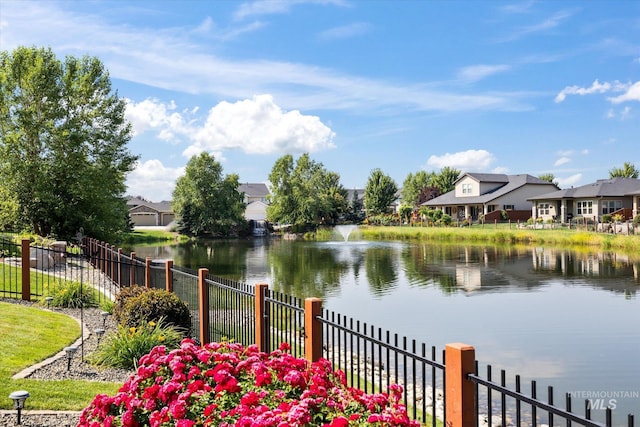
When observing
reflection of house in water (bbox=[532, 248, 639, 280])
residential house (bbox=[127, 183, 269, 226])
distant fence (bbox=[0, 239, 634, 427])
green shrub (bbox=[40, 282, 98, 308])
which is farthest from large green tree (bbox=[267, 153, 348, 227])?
green shrub (bbox=[40, 282, 98, 308])

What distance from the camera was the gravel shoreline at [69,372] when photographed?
6320 millimetres

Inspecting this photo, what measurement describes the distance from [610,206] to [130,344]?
57.1m

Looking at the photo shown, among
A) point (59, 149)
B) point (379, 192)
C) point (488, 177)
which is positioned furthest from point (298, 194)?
point (59, 149)

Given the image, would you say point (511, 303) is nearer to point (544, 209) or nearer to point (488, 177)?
point (544, 209)

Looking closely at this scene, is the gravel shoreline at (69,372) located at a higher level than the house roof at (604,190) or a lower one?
lower

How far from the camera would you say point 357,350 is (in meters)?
6.35

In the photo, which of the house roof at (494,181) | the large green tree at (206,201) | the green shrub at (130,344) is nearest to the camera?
the green shrub at (130,344)

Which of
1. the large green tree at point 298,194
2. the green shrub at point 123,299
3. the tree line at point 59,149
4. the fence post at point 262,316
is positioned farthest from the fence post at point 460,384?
the large green tree at point 298,194

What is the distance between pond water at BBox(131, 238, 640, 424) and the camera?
39.9 feet

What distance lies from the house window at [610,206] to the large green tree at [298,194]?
42.5 m

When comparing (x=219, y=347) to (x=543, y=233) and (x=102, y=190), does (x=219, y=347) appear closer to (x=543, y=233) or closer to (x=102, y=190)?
(x=102, y=190)

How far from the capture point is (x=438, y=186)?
9719 centimetres

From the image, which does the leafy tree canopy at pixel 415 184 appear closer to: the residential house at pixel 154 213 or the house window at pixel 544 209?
the residential house at pixel 154 213

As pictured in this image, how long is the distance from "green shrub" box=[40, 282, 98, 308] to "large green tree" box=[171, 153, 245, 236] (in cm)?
6364
